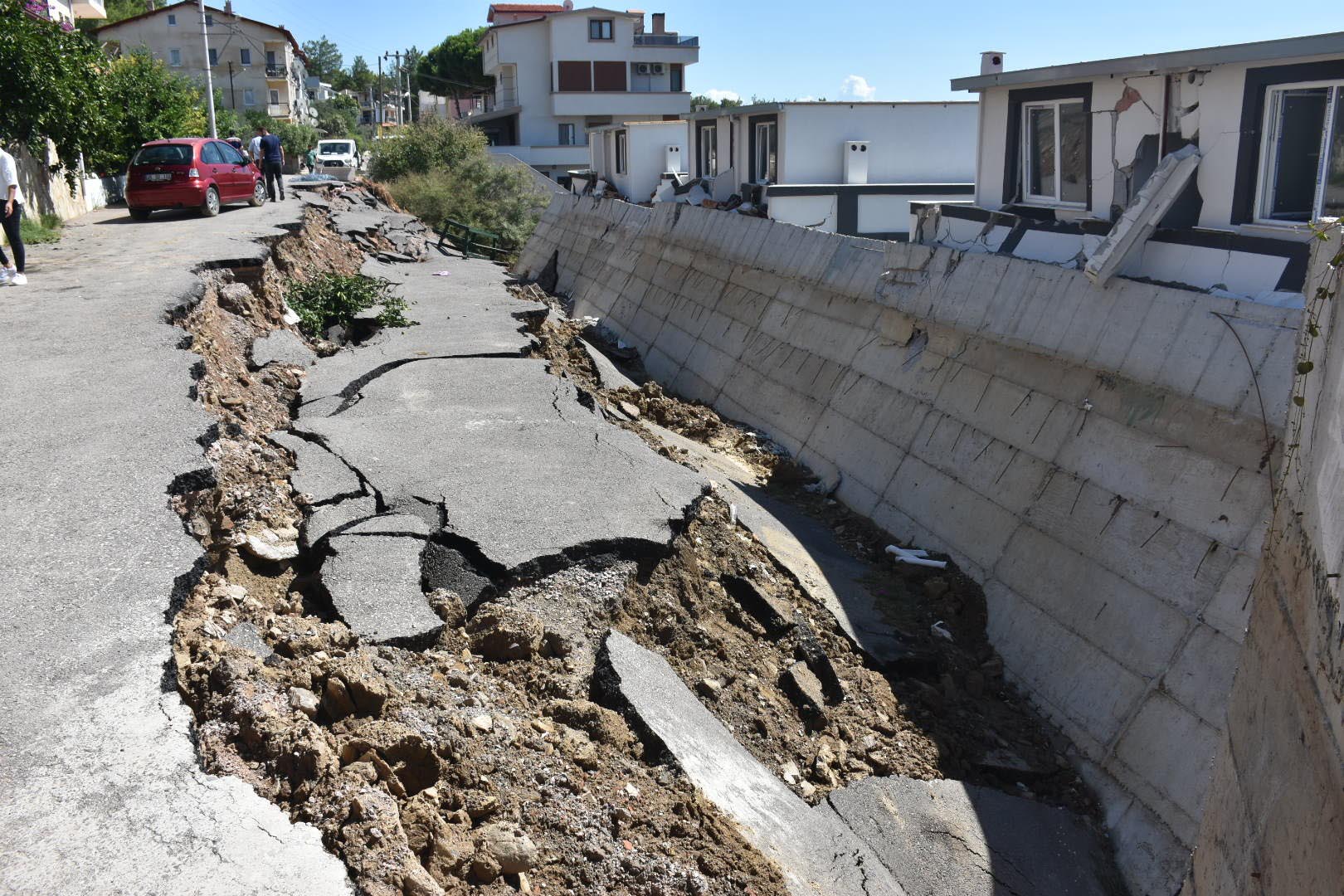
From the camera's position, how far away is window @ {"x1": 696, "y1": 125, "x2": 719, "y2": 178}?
24114 mm

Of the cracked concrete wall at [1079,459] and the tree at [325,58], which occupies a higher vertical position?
the tree at [325,58]

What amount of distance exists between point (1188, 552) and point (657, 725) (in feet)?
13.2

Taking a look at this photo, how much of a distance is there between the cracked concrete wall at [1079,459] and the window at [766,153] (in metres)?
8.26

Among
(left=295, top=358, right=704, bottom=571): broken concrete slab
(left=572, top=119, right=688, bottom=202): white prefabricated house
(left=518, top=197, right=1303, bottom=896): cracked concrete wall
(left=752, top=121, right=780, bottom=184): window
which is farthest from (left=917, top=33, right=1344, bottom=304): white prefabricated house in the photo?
(left=572, top=119, right=688, bottom=202): white prefabricated house

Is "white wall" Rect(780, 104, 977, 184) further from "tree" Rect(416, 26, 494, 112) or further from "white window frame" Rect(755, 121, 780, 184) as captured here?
"tree" Rect(416, 26, 494, 112)

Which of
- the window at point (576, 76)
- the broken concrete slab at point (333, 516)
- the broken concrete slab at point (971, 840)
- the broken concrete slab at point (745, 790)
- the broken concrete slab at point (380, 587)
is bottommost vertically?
the broken concrete slab at point (971, 840)

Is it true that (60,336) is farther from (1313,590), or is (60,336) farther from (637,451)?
(1313,590)

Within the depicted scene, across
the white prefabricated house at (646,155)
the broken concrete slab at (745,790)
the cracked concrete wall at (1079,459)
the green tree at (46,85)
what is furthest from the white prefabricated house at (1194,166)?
the white prefabricated house at (646,155)

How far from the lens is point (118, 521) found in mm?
5223

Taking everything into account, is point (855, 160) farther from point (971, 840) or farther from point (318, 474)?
point (971, 840)

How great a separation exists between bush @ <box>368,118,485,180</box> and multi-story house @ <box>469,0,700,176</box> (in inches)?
598

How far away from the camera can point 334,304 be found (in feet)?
45.7

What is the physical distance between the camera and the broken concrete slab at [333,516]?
245 inches

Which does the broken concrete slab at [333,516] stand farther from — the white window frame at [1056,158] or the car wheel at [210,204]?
the car wheel at [210,204]
